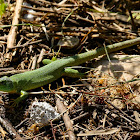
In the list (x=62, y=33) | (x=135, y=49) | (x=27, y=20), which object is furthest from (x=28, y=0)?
(x=135, y=49)

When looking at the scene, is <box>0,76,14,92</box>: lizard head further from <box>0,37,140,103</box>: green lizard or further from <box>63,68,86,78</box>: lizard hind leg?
<box>63,68,86,78</box>: lizard hind leg

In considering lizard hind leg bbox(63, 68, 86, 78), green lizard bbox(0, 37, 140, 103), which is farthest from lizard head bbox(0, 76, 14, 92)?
lizard hind leg bbox(63, 68, 86, 78)

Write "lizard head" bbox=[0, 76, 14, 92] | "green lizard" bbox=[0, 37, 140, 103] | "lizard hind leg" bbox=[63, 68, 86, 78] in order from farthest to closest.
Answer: "lizard hind leg" bbox=[63, 68, 86, 78] < "green lizard" bbox=[0, 37, 140, 103] < "lizard head" bbox=[0, 76, 14, 92]

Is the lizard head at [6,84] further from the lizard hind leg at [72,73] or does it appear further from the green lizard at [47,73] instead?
the lizard hind leg at [72,73]

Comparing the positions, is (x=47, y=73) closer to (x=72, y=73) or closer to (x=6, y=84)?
(x=72, y=73)

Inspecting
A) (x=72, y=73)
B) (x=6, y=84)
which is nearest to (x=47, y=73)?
(x=72, y=73)

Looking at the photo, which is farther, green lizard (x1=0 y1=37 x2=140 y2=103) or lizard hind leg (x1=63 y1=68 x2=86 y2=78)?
lizard hind leg (x1=63 y1=68 x2=86 y2=78)

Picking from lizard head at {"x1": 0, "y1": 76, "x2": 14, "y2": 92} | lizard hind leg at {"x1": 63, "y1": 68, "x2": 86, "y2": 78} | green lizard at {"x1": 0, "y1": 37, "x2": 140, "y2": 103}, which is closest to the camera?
lizard head at {"x1": 0, "y1": 76, "x2": 14, "y2": 92}
